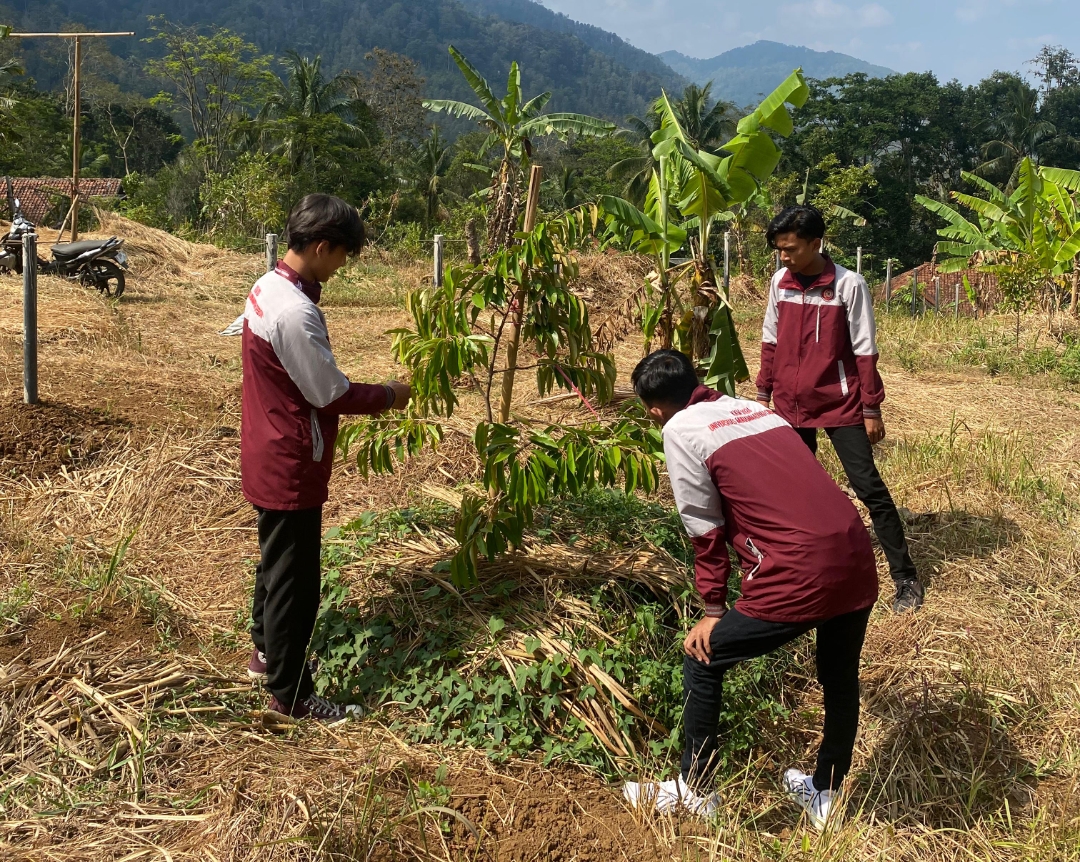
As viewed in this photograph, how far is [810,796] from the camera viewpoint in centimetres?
287

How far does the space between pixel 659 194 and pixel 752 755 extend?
3.15 meters

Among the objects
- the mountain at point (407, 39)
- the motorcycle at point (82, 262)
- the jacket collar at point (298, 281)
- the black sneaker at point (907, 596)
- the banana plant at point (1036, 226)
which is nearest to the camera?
the jacket collar at point (298, 281)

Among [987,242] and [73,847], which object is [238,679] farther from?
[987,242]

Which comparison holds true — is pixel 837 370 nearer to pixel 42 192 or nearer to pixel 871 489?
pixel 871 489

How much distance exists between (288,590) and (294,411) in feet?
1.98

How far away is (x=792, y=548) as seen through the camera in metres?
2.47

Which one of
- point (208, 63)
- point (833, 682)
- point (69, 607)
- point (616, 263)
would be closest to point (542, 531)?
point (833, 682)

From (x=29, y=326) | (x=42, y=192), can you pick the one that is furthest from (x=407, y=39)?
(x=29, y=326)

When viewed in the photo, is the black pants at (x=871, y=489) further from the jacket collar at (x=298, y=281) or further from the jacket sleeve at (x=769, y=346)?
the jacket collar at (x=298, y=281)

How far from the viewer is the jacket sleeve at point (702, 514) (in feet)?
8.39

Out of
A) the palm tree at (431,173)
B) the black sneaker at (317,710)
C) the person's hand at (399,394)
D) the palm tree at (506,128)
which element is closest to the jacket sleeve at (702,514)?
the person's hand at (399,394)

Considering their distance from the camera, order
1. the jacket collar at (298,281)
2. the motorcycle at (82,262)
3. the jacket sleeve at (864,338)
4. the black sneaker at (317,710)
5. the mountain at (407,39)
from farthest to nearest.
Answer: the mountain at (407,39) < the motorcycle at (82,262) < the jacket sleeve at (864,338) < the black sneaker at (317,710) < the jacket collar at (298,281)

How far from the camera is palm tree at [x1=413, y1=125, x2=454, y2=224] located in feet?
138

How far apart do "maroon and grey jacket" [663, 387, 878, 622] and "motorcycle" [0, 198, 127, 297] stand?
33.8 feet
